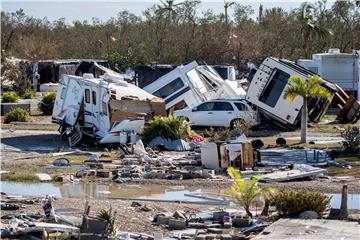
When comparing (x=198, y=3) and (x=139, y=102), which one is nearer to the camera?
(x=139, y=102)

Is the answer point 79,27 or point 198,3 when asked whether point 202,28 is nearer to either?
point 198,3

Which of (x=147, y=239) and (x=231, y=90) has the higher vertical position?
(x=231, y=90)

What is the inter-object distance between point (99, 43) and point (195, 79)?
92.7ft

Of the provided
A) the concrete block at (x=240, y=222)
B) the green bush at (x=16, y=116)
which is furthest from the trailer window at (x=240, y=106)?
the concrete block at (x=240, y=222)

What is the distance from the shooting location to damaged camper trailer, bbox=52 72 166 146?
96.0 feet

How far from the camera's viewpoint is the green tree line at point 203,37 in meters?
56.2

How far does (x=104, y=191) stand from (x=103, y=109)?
885 centimetres

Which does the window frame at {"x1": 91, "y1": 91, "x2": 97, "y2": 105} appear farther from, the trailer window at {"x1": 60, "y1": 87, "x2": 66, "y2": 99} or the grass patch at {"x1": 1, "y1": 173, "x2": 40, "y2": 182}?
the grass patch at {"x1": 1, "y1": 173, "x2": 40, "y2": 182}

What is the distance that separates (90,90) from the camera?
100 ft

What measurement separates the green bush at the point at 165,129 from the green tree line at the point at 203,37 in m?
27.4

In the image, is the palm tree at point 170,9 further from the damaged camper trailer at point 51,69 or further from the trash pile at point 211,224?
the trash pile at point 211,224

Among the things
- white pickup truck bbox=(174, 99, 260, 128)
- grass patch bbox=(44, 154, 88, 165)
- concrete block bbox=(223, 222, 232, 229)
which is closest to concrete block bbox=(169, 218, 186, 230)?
concrete block bbox=(223, 222, 232, 229)

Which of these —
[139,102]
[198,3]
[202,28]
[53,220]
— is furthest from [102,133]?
[198,3]

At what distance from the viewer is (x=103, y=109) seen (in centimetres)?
2978
